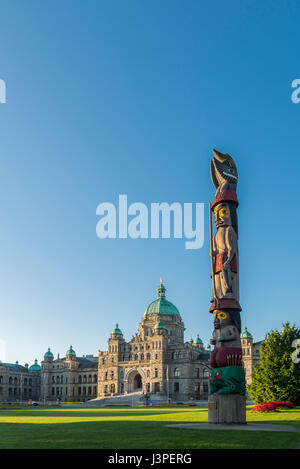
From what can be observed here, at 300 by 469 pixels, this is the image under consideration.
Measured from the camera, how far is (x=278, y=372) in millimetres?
50406

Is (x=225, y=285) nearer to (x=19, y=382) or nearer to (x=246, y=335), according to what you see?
(x=246, y=335)

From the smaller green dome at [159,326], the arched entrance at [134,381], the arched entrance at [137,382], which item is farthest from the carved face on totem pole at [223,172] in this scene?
the arched entrance at [137,382]

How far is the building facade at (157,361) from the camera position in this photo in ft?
362

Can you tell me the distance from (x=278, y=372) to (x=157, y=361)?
64745mm

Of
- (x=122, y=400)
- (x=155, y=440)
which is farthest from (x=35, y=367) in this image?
(x=155, y=440)

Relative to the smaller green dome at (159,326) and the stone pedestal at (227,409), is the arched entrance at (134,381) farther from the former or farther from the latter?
the stone pedestal at (227,409)

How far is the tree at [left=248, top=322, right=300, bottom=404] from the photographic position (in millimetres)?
49656

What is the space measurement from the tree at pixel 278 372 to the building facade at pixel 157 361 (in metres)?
52.9

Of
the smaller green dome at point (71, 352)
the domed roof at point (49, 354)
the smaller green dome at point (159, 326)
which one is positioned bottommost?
the domed roof at point (49, 354)

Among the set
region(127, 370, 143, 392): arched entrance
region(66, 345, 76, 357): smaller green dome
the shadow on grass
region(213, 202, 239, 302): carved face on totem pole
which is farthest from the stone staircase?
the shadow on grass

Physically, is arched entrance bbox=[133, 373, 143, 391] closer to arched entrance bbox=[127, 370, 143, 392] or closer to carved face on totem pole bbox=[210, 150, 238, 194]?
arched entrance bbox=[127, 370, 143, 392]
